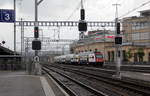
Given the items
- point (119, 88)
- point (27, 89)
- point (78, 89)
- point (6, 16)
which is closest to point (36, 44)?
point (6, 16)

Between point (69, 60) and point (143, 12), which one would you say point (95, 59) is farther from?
point (143, 12)

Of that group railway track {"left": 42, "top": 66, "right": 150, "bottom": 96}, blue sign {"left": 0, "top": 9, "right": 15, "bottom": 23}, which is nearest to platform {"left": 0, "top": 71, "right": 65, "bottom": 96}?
railway track {"left": 42, "top": 66, "right": 150, "bottom": 96}

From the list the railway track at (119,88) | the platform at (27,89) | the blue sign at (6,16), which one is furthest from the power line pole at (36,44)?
the platform at (27,89)

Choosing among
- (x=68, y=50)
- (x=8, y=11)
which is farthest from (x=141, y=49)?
(x=68, y=50)

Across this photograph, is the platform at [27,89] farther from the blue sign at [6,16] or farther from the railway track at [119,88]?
the blue sign at [6,16]

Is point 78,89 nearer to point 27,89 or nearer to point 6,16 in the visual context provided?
point 27,89

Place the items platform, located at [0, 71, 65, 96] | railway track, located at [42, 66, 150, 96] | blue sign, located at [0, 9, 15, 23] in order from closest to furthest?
platform, located at [0, 71, 65, 96], railway track, located at [42, 66, 150, 96], blue sign, located at [0, 9, 15, 23]

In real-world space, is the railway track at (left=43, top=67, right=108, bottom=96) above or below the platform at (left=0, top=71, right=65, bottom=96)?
below

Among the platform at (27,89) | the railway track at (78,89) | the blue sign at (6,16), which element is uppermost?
the blue sign at (6,16)

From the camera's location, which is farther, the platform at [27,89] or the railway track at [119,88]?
the railway track at [119,88]

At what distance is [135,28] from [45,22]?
194ft

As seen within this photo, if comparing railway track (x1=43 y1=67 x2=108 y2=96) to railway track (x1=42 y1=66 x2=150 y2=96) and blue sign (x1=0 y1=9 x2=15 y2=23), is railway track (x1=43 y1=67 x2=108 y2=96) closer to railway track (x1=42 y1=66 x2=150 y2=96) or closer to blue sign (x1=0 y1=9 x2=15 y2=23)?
railway track (x1=42 y1=66 x2=150 y2=96)

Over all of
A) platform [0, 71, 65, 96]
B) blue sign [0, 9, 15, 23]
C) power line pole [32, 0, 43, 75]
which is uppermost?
blue sign [0, 9, 15, 23]

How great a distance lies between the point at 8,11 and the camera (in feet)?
115
